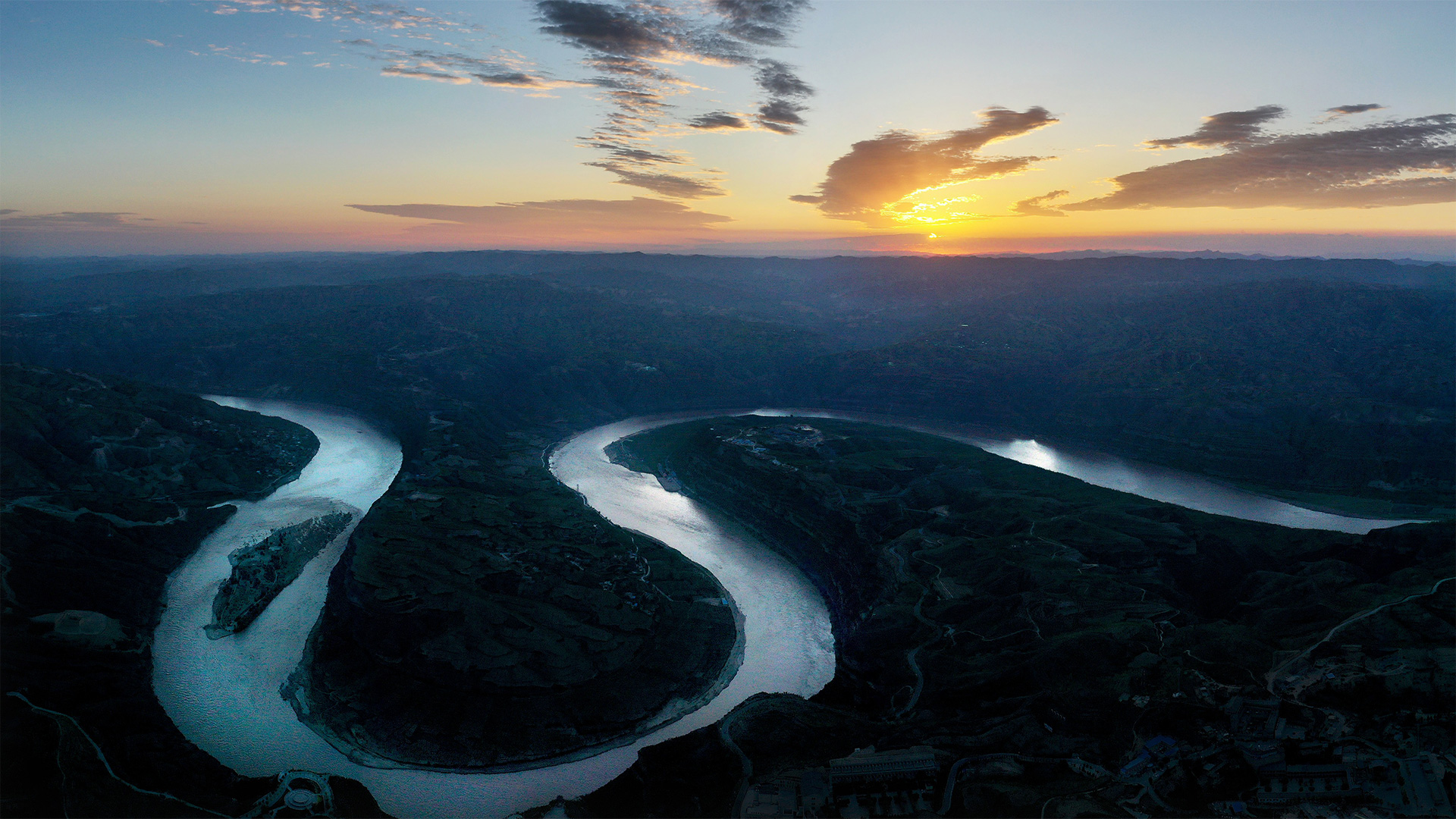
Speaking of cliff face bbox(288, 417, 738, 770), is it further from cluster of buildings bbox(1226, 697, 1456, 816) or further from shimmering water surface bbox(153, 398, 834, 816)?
cluster of buildings bbox(1226, 697, 1456, 816)

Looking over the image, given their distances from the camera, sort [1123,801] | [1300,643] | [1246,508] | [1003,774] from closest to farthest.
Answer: [1123,801]
[1003,774]
[1300,643]
[1246,508]

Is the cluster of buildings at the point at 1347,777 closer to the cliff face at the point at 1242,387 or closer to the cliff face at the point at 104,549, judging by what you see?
the cliff face at the point at 104,549

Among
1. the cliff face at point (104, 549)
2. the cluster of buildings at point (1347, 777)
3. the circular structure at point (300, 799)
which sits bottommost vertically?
the circular structure at point (300, 799)

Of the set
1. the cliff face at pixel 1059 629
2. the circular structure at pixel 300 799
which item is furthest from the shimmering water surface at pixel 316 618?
the cliff face at pixel 1059 629

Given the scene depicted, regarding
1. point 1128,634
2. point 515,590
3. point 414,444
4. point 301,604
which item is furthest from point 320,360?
point 1128,634

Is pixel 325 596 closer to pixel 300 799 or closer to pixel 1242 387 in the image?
pixel 300 799

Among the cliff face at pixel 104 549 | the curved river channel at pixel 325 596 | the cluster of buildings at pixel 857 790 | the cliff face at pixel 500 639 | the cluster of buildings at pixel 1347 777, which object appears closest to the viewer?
the cluster of buildings at pixel 1347 777

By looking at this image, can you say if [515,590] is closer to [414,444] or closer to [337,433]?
[414,444]
